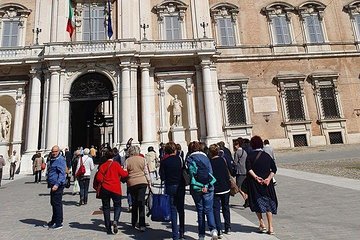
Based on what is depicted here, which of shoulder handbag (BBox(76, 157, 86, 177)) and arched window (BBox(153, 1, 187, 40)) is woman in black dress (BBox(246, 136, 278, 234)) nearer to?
shoulder handbag (BBox(76, 157, 86, 177))

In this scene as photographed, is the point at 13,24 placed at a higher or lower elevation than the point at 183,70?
higher

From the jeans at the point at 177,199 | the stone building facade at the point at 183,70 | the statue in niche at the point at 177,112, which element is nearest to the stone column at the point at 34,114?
the stone building facade at the point at 183,70

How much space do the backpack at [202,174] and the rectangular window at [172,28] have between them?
63.1 ft

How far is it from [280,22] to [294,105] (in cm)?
779

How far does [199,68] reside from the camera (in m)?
20.9

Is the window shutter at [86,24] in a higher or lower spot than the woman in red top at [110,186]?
higher

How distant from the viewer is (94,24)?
22219mm

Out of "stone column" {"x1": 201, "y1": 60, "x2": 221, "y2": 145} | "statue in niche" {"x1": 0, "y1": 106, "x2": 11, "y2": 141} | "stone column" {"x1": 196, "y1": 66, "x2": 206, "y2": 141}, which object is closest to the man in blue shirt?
"stone column" {"x1": 201, "y1": 60, "x2": 221, "y2": 145}

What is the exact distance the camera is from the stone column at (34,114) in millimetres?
18312

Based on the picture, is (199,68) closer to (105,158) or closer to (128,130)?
(128,130)

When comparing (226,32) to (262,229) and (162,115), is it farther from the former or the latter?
(262,229)

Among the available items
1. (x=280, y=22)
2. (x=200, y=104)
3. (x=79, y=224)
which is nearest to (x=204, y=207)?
(x=79, y=224)

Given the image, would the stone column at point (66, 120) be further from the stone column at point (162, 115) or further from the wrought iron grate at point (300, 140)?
the wrought iron grate at point (300, 140)

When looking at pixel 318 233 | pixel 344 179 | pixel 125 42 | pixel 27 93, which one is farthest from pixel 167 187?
pixel 27 93
